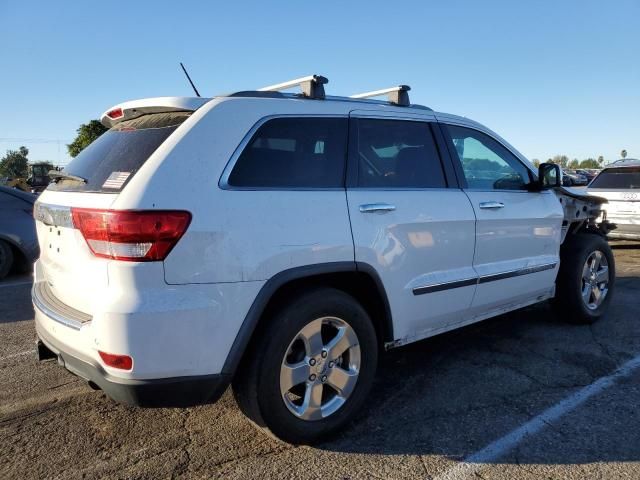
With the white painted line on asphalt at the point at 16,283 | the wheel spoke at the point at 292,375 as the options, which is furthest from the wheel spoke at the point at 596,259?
the white painted line on asphalt at the point at 16,283

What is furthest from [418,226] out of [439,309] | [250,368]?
[250,368]

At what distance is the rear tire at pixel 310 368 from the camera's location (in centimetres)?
263

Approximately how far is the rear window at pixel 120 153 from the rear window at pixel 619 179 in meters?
8.74

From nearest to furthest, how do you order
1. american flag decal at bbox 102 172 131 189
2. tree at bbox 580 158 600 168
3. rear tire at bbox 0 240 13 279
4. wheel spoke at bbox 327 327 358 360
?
1. american flag decal at bbox 102 172 131 189
2. wheel spoke at bbox 327 327 358 360
3. rear tire at bbox 0 240 13 279
4. tree at bbox 580 158 600 168

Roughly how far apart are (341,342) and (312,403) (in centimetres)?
36

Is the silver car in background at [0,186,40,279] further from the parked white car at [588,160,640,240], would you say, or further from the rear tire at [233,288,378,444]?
the parked white car at [588,160,640,240]

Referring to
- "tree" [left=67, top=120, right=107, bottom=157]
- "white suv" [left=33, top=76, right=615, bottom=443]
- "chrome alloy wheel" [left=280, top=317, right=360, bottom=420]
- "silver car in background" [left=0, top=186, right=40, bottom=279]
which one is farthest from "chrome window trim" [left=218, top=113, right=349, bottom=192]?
"tree" [left=67, top=120, right=107, bottom=157]

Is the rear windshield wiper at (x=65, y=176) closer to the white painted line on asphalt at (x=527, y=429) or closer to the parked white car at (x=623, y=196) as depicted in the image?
the white painted line on asphalt at (x=527, y=429)

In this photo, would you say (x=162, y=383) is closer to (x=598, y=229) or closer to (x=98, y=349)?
(x=98, y=349)

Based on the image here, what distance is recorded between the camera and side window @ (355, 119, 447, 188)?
3.24 meters

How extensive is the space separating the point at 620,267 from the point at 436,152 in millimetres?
5709

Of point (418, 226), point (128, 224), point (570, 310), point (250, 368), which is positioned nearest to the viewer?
point (128, 224)

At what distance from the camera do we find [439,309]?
11.5 feet

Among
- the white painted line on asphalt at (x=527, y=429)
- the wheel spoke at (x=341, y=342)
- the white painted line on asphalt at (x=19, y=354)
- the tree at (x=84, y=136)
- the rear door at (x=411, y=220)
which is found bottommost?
the white painted line on asphalt at (x=527, y=429)
